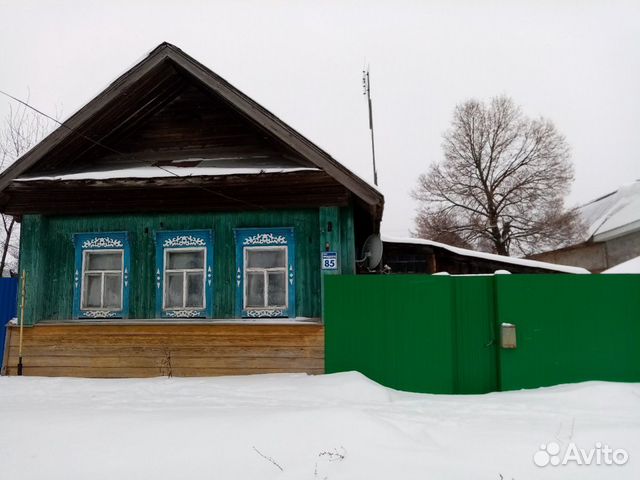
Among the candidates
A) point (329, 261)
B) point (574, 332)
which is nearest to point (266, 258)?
point (329, 261)

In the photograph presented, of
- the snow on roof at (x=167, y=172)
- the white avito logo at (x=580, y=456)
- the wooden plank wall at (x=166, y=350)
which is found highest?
the snow on roof at (x=167, y=172)

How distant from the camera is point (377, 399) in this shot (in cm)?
595

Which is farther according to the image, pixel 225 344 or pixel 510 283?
pixel 225 344

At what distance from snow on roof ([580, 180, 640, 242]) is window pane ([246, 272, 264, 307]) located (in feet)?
71.5

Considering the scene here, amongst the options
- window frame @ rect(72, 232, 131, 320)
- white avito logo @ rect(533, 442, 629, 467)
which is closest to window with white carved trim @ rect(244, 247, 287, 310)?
window frame @ rect(72, 232, 131, 320)

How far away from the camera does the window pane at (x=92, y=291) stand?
321 inches

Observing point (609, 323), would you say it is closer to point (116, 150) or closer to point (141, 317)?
point (141, 317)

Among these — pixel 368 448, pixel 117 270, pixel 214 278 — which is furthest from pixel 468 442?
pixel 117 270

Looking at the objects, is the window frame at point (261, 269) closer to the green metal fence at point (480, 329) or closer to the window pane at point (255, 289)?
the window pane at point (255, 289)

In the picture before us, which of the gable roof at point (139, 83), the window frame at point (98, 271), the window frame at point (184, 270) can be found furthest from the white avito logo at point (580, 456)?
the window frame at point (98, 271)

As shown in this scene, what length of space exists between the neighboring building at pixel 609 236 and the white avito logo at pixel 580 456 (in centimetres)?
2219

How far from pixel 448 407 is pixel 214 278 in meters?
4.47

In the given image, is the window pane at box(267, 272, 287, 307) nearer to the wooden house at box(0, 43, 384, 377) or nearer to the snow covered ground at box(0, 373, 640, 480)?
the wooden house at box(0, 43, 384, 377)

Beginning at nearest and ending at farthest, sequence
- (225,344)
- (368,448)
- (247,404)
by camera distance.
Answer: (368,448) → (247,404) → (225,344)
